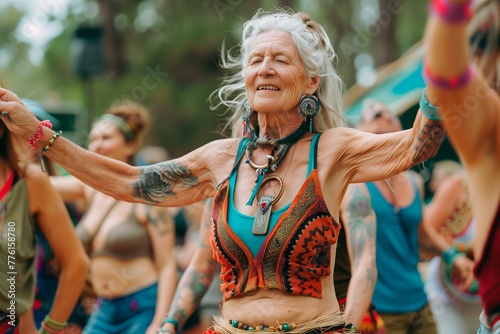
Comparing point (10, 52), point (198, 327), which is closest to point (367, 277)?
point (198, 327)

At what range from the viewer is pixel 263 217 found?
3.06m

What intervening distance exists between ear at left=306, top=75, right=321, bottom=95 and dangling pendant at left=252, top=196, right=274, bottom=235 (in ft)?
1.96

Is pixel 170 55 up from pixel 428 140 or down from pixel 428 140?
up

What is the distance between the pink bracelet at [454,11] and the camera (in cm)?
199

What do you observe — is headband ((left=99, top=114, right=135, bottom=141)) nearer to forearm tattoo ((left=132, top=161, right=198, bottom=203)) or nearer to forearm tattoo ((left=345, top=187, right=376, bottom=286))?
forearm tattoo ((left=345, top=187, right=376, bottom=286))

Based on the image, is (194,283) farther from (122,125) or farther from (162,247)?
(122,125)

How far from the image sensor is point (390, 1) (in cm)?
1213

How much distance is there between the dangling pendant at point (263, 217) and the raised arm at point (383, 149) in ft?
1.11

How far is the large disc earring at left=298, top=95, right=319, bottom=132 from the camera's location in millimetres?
3289

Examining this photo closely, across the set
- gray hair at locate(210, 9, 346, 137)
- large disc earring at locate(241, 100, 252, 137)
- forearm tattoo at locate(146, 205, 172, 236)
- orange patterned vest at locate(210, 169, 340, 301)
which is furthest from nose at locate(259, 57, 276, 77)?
forearm tattoo at locate(146, 205, 172, 236)


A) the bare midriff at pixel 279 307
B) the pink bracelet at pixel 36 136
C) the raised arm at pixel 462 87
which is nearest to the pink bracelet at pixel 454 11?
the raised arm at pixel 462 87

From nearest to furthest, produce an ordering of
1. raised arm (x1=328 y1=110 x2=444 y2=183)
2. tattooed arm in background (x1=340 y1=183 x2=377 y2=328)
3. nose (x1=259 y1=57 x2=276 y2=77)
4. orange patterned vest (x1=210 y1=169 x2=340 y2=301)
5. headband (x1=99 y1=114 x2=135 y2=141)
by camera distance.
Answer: raised arm (x1=328 y1=110 x2=444 y2=183)
orange patterned vest (x1=210 y1=169 x2=340 y2=301)
nose (x1=259 y1=57 x2=276 y2=77)
tattooed arm in background (x1=340 y1=183 x2=377 y2=328)
headband (x1=99 y1=114 x2=135 y2=141)

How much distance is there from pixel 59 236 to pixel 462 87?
2780mm

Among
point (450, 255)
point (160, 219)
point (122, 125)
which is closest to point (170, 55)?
point (122, 125)
